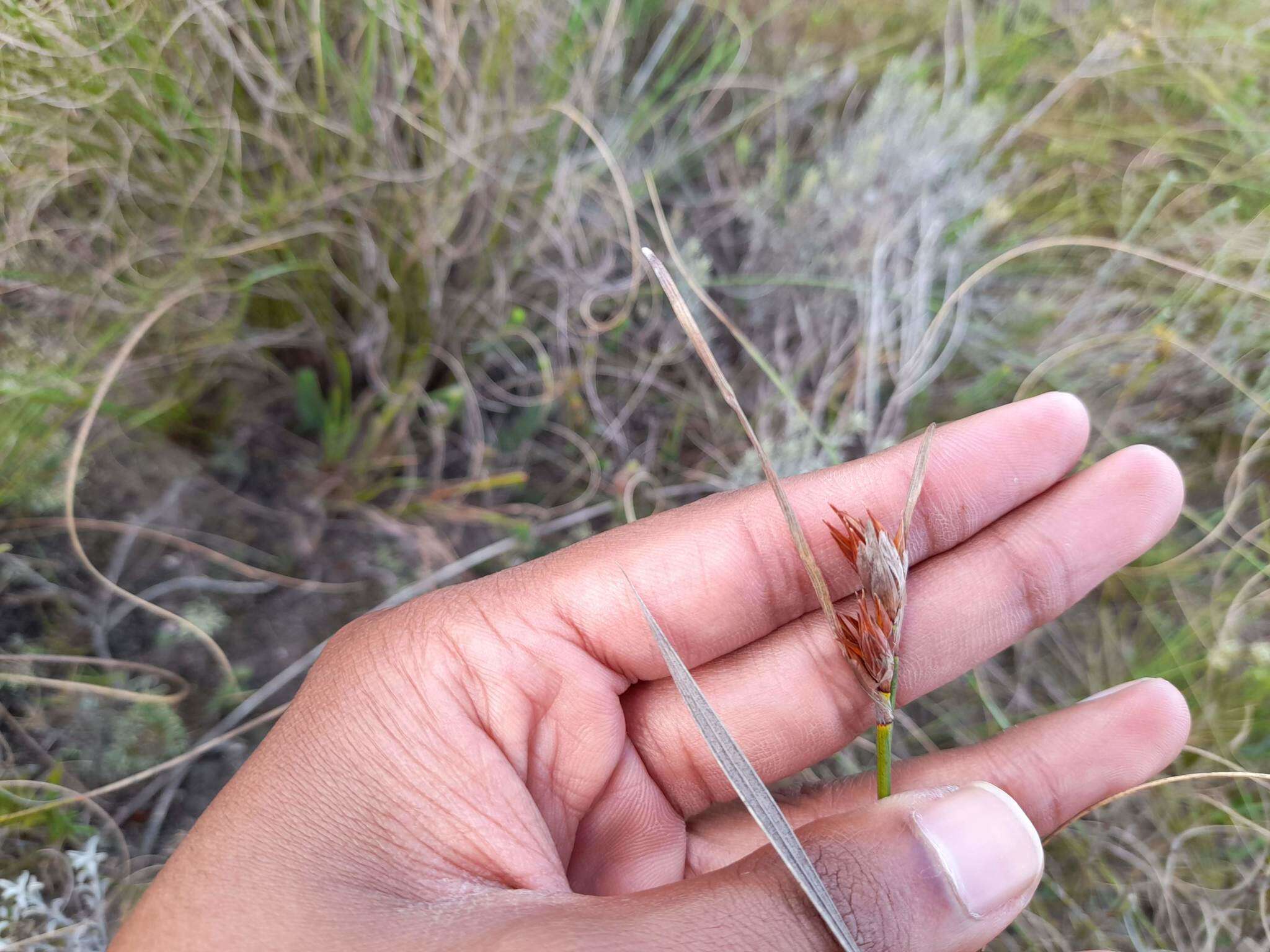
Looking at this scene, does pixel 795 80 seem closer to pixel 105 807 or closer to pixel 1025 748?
pixel 1025 748

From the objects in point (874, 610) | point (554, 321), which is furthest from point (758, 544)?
point (554, 321)

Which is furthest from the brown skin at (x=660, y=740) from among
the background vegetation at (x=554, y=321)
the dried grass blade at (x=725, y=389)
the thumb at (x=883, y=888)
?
the background vegetation at (x=554, y=321)

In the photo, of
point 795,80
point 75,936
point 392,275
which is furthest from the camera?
point 795,80

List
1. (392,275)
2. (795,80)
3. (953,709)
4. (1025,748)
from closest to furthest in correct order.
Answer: (1025,748)
(953,709)
(392,275)
(795,80)

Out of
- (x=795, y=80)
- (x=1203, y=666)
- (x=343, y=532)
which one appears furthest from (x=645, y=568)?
(x=795, y=80)

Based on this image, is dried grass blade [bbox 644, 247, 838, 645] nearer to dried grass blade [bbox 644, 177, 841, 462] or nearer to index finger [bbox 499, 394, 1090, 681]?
index finger [bbox 499, 394, 1090, 681]

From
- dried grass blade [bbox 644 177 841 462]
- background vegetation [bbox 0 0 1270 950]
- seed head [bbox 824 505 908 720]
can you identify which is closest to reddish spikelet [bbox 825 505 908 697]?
seed head [bbox 824 505 908 720]

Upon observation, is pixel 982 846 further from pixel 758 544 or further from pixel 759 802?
pixel 758 544
